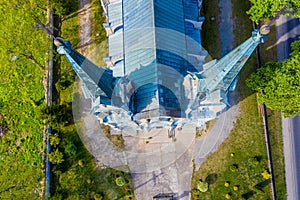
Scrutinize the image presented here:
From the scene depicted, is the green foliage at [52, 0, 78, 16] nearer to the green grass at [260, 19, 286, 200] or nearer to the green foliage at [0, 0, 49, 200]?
the green foliage at [0, 0, 49, 200]

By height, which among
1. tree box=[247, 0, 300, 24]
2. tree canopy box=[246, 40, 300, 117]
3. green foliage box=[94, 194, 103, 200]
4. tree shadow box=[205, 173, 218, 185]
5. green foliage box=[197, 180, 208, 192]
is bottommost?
green foliage box=[94, 194, 103, 200]

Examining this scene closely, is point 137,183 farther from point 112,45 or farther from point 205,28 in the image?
point 205,28

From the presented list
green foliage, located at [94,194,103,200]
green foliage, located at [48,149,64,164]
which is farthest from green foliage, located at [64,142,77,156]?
green foliage, located at [94,194,103,200]

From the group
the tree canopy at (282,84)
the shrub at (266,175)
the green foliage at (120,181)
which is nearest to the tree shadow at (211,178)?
the shrub at (266,175)

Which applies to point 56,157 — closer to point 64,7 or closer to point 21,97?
point 21,97

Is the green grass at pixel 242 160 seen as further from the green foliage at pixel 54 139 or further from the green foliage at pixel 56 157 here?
the green foliage at pixel 54 139

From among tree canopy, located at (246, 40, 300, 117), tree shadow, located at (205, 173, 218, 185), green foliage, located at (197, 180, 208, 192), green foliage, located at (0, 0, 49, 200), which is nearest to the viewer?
tree canopy, located at (246, 40, 300, 117)

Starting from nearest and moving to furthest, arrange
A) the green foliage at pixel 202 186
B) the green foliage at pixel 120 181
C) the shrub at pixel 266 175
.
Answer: the green foliage at pixel 202 186, the green foliage at pixel 120 181, the shrub at pixel 266 175
